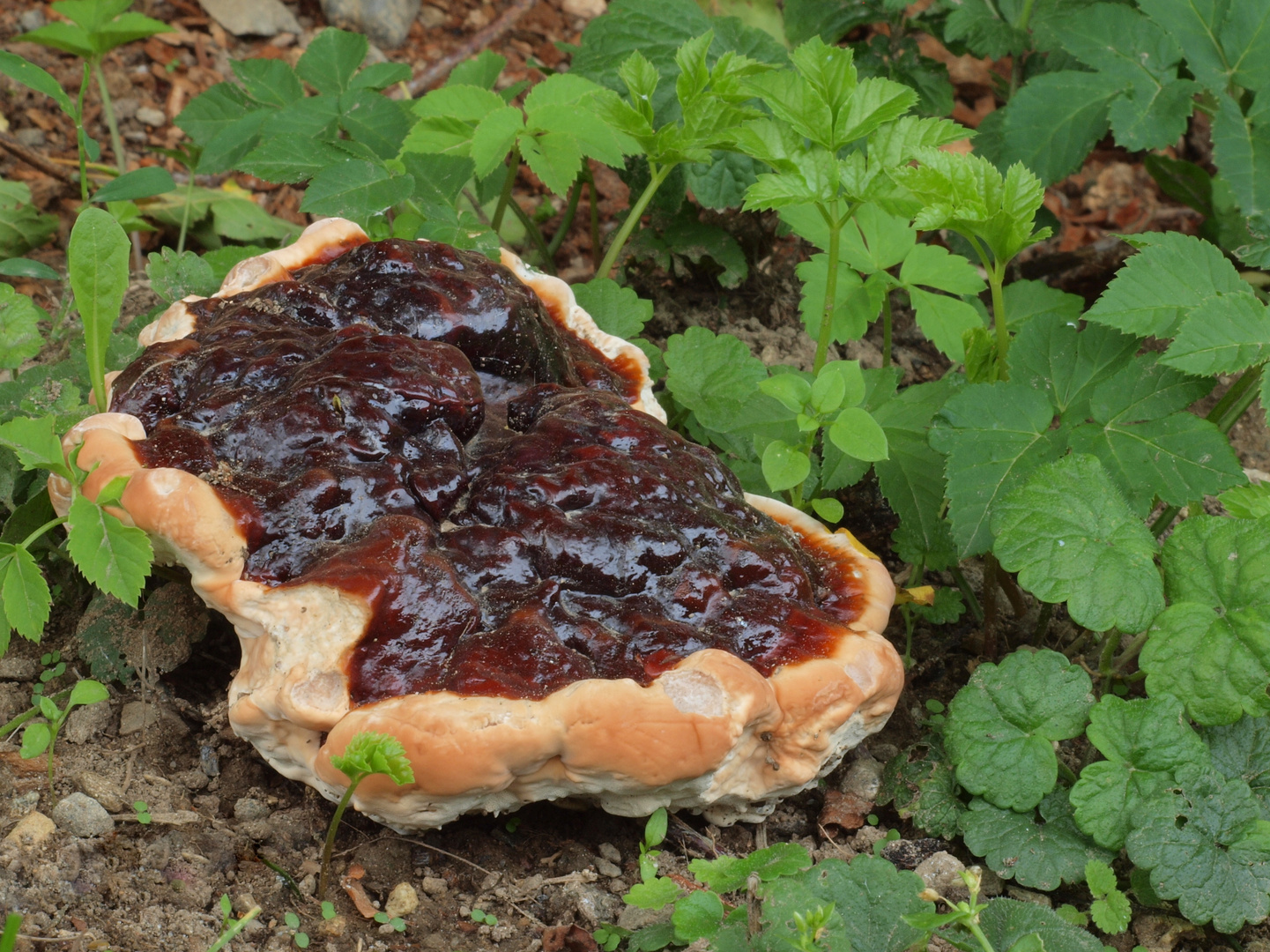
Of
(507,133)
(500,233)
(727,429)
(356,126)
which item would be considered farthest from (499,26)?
(727,429)

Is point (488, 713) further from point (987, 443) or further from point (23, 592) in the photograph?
point (987, 443)

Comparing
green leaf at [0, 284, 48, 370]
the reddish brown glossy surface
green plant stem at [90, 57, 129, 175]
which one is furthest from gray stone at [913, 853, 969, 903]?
green plant stem at [90, 57, 129, 175]

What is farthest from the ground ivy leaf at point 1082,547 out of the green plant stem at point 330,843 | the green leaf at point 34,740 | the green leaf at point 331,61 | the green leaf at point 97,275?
the green leaf at point 331,61

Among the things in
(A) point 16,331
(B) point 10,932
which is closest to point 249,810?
(B) point 10,932

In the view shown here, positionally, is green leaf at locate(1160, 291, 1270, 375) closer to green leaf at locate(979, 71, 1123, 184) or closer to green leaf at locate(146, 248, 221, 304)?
green leaf at locate(979, 71, 1123, 184)

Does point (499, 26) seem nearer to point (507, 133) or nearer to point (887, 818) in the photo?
point (507, 133)

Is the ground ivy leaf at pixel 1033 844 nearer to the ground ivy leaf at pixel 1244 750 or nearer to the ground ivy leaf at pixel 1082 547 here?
the ground ivy leaf at pixel 1244 750

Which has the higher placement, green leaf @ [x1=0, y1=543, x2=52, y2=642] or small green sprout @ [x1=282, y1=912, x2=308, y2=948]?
green leaf @ [x1=0, y1=543, x2=52, y2=642]

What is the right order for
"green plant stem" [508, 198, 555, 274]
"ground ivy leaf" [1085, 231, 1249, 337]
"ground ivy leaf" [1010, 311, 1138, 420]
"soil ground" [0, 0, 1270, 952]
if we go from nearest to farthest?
"soil ground" [0, 0, 1270, 952]
"ground ivy leaf" [1085, 231, 1249, 337]
"ground ivy leaf" [1010, 311, 1138, 420]
"green plant stem" [508, 198, 555, 274]
